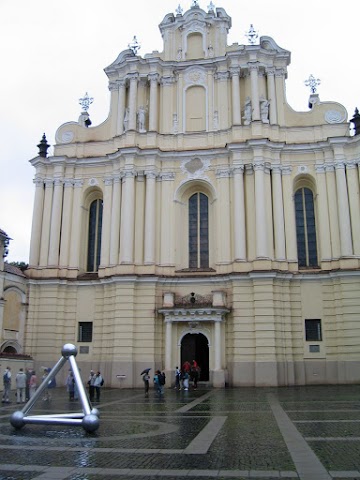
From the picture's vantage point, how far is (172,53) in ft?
147

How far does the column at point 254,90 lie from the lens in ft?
134

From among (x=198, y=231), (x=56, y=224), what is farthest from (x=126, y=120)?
(x=198, y=231)

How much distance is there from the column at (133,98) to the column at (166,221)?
5047mm

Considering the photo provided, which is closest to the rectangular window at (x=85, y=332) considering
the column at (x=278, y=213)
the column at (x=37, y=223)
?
the column at (x=37, y=223)

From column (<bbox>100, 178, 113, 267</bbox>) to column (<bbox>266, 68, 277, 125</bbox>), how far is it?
45.6ft

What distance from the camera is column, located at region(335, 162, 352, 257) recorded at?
124 feet

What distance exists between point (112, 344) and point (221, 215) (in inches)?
500

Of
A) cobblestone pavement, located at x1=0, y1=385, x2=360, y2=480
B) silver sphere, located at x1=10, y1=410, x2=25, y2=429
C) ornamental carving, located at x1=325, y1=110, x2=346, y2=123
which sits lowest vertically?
cobblestone pavement, located at x1=0, y1=385, x2=360, y2=480

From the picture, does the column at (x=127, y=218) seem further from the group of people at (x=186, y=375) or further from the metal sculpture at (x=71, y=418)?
the metal sculpture at (x=71, y=418)

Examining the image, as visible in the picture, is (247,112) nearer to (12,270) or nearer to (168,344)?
(168,344)

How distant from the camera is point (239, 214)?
39031mm

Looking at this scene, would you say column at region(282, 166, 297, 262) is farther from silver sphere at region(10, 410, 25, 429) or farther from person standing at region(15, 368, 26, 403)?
silver sphere at region(10, 410, 25, 429)

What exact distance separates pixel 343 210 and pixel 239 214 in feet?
25.0

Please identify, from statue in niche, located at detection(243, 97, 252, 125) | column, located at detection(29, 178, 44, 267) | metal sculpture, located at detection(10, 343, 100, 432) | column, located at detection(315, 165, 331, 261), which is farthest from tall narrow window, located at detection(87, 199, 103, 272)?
metal sculpture, located at detection(10, 343, 100, 432)
